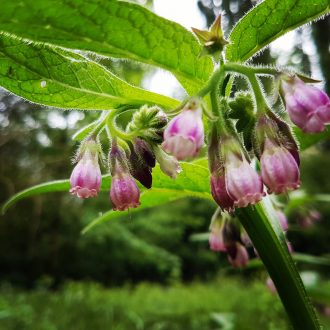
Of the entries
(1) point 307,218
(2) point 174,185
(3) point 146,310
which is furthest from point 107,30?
(3) point 146,310

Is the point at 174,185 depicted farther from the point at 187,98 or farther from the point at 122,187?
the point at 187,98

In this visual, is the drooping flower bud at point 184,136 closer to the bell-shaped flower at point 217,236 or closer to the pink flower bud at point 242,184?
the pink flower bud at point 242,184

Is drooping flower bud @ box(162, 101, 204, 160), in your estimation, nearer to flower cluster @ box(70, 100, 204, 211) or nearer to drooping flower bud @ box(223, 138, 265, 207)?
drooping flower bud @ box(223, 138, 265, 207)

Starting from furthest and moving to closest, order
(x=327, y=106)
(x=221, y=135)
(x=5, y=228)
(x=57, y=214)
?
(x=5, y=228) → (x=57, y=214) → (x=221, y=135) → (x=327, y=106)

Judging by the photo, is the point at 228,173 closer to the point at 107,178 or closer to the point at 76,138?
the point at 107,178

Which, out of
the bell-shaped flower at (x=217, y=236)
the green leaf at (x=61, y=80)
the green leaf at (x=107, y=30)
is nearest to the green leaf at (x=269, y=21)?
the green leaf at (x=107, y=30)

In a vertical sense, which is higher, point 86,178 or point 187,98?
point 187,98

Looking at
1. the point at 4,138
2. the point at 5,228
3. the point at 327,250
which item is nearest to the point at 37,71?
the point at 4,138
